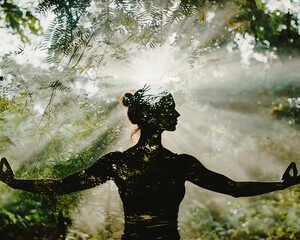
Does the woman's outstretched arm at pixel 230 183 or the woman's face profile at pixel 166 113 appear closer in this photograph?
the woman's outstretched arm at pixel 230 183

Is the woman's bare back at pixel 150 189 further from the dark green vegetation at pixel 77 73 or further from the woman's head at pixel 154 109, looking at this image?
the dark green vegetation at pixel 77 73

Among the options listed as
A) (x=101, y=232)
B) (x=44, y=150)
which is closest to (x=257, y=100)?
(x=101, y=232)

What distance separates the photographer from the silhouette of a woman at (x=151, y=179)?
160 centimetres

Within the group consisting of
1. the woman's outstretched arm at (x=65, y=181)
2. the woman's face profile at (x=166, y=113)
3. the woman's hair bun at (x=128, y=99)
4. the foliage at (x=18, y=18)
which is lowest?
the woman's outstretched arm at (x=65, y=181)

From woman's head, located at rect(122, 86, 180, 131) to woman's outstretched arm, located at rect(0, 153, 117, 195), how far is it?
0.27m

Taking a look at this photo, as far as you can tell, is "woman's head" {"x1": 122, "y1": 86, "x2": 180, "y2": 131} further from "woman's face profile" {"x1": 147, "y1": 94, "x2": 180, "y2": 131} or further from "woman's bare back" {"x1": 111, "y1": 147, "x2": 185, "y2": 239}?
"woman's bare back" {"x1": 111, "y1": 147, "x2": 185, "y2": 239}

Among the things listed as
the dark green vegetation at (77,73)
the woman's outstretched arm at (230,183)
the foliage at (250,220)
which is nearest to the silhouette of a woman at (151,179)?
the woman's outstretched arm at (230,183)

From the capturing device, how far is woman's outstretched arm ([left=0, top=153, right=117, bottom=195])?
1623mm

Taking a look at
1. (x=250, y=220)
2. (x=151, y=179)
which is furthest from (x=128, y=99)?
(x=250, y=220)

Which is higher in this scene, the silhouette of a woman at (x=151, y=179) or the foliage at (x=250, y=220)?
the silhouette of a woman at (x=151, y=179)

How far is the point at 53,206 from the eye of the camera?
2203mm

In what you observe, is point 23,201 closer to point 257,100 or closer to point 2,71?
point 2,71

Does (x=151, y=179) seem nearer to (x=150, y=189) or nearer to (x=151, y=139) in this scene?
(x=150, y=189)

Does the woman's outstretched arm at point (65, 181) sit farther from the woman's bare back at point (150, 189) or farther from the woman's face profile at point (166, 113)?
the woman's face profile at point (166, 113)
